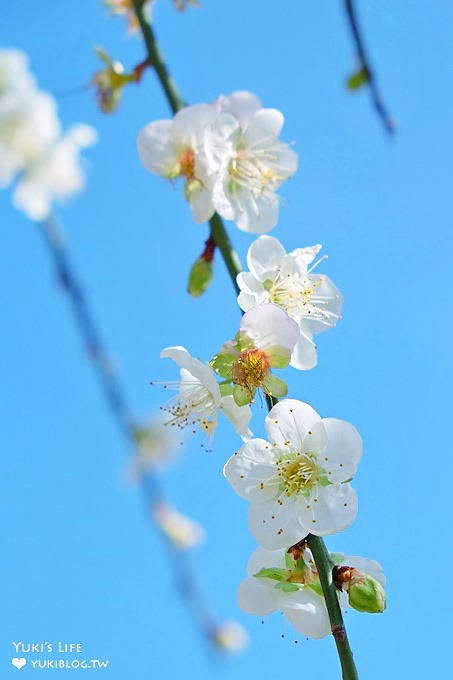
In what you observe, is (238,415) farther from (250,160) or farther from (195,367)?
(250,160)

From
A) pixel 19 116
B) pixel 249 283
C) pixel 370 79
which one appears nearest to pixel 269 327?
pixel 249 283

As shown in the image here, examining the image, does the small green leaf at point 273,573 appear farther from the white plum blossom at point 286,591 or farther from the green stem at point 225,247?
the green stem at point 225,247

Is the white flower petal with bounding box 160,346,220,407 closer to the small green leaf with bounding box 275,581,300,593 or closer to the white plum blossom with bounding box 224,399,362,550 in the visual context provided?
the white plum blossom with bounding box 224,399,362,550

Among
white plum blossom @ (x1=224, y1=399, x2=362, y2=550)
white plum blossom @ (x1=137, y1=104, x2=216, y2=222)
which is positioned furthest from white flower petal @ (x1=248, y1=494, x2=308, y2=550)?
white plum blossom @ (x1=137, y1=104, x2=216, y2=222)

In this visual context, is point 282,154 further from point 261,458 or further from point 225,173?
point 261,458

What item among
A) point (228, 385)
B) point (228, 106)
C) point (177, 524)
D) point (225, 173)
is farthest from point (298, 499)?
point (228, 106)
